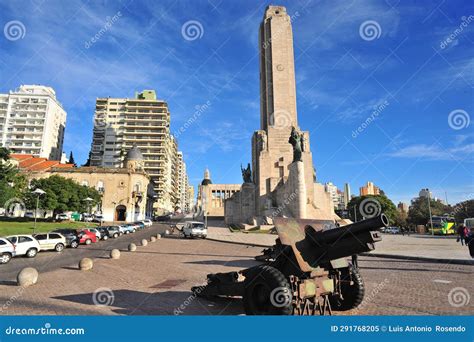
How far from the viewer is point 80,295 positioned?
304 inches

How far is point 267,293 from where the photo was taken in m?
5.28

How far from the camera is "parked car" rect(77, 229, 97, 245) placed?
23836mm

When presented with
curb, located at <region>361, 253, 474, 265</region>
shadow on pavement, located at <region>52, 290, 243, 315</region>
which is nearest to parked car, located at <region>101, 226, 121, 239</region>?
shadow on pavement, located at <region>52, 290, 243, 315</region>

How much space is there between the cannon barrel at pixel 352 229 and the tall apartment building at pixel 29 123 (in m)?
105

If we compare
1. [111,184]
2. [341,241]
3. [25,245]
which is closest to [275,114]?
[111,184]

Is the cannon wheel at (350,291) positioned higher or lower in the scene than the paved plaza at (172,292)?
higher

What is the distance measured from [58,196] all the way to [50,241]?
2302cm

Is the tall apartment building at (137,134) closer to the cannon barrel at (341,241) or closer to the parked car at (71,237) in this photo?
the parked car at (71,237)

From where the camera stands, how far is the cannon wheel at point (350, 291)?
619 cm

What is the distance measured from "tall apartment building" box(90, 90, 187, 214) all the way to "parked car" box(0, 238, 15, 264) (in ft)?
239

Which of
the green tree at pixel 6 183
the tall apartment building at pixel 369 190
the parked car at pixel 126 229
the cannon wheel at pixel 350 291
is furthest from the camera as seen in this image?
the tall apartment building at pixel 369 190

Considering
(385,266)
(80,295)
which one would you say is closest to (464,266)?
(385,266)

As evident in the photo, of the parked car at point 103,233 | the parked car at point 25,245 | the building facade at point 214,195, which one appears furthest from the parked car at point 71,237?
the building facade at point 214,195

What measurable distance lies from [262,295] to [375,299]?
3.38 meters
